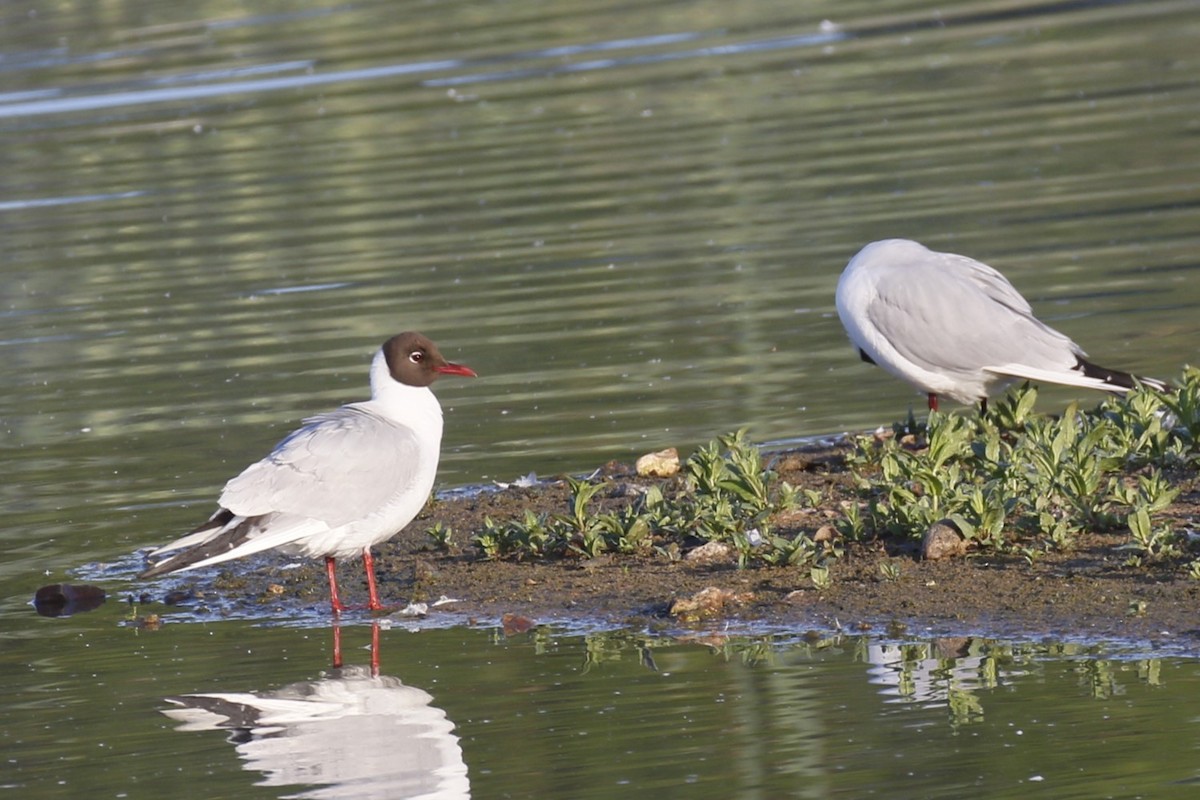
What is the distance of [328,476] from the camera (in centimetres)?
822

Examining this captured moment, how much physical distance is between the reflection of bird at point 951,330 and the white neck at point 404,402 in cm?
231

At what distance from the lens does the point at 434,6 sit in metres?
39.5

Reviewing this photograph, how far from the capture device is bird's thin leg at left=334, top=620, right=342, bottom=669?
301 inches

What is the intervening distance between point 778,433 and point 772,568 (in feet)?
8.43

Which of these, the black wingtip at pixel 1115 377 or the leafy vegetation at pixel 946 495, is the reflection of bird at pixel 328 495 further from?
the black wingtip at pixel 1115 377

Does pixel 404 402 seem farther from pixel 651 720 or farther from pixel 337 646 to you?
pixel 651 720

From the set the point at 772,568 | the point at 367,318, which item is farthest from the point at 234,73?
the point at 772,568

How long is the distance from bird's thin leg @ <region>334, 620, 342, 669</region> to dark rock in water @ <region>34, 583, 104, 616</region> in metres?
1.26

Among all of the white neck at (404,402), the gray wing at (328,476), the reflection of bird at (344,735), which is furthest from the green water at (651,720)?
the white neck at (404,402)

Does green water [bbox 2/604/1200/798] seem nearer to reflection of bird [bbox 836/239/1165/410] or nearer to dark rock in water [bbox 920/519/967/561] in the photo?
dark rock in water [bbox 920/519/967/561]

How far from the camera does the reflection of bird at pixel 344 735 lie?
6.15 m

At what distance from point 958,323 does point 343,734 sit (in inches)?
165

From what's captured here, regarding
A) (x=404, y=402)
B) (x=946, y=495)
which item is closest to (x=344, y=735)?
(x=404, y=402)

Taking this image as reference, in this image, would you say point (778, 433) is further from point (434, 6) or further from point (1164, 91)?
point (434, 6)
